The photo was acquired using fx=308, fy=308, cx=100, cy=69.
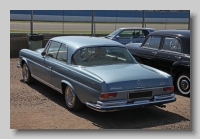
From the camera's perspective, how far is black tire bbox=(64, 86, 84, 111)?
5887mm

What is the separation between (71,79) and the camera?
5.95 meters

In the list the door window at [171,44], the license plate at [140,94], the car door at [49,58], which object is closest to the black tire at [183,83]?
the door window at [171,44]

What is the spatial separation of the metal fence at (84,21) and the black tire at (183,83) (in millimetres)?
9124

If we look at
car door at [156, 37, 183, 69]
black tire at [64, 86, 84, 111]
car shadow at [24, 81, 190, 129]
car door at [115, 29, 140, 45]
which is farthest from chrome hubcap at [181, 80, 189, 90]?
car door at [115, 29, 140, 45]

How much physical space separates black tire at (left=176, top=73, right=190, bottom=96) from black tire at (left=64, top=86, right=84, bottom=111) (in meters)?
2.86

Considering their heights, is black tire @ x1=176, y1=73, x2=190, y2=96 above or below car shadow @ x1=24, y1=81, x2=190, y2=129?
above

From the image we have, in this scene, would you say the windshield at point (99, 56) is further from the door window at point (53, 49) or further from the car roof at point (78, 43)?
the door window at point (53, 49)

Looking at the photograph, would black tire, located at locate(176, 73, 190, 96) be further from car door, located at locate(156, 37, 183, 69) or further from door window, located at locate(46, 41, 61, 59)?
door window, located at locate(46, 41, 61, 59)

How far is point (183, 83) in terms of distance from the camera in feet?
24.6

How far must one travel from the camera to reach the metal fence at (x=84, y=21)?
18.8 m

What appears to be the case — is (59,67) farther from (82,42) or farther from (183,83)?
(183,83)

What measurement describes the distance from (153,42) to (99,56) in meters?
2.97

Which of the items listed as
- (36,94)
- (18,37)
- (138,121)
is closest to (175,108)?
(138,121)

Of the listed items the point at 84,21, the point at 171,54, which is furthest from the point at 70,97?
the point at 84,21
